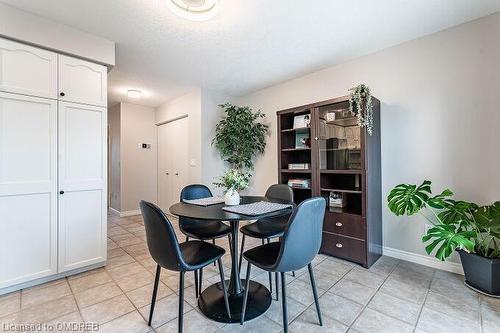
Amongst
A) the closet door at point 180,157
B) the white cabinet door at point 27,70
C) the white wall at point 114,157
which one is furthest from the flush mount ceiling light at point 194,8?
the white wall at point 114,157

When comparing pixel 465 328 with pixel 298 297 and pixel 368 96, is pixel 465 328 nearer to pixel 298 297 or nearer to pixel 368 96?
pixel 298 297

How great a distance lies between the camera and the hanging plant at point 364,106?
8.01ft

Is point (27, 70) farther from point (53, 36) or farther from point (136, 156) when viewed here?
point (136, 156)

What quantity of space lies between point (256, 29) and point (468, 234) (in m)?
2.58

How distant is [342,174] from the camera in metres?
2.91

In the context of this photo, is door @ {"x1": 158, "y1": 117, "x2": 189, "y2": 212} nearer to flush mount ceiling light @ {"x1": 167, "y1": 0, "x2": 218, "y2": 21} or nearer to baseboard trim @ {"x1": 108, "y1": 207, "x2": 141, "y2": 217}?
baseboard trim @ {"x1": 108, "y1": 207, "x2": 141, "y2": 217}

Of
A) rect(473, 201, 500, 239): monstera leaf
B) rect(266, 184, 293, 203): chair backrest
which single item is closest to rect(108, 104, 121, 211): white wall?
rect(266, 184, 293, 203): chair backrest

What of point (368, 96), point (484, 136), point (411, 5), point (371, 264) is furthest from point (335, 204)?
point (411, 5)

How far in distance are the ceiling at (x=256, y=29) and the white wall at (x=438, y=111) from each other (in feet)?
0.56

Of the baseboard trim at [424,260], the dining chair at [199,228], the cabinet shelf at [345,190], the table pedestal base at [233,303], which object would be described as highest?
the cabinet shelf at [345,190]

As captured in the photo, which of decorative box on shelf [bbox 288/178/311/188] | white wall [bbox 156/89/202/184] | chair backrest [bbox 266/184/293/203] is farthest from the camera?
white wall [bbox 156/89/202/184]

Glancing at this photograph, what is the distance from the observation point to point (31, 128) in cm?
208

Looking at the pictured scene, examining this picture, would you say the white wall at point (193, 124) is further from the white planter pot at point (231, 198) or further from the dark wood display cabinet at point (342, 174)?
the white planter pot at point (231, 198)

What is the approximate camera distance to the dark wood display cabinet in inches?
97.5
